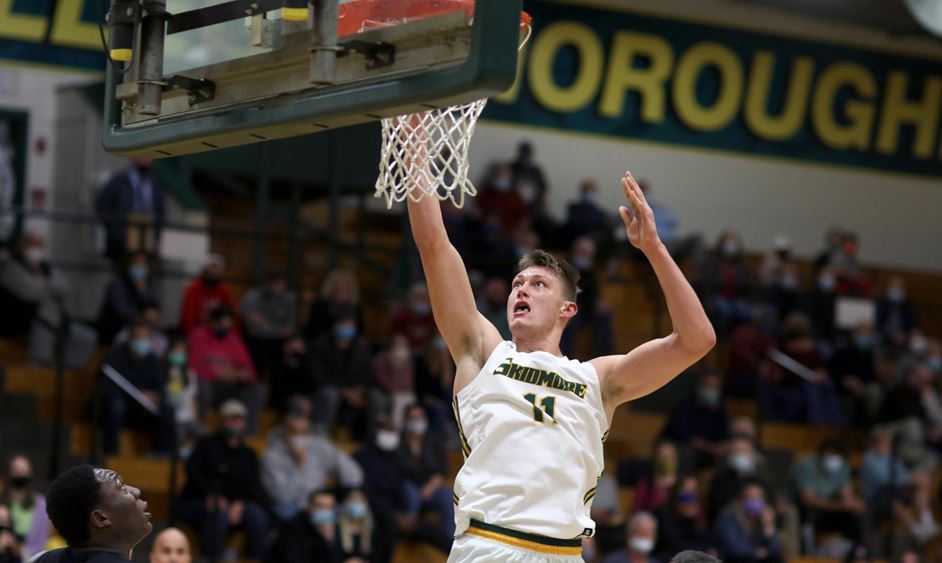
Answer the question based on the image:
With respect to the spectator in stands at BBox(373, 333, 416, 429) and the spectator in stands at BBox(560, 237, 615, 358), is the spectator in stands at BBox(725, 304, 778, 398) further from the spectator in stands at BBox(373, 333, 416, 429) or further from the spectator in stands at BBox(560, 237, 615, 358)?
the spectator in stands at BBox(373, 333, 416, 429)

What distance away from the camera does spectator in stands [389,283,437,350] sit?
17.0 meters

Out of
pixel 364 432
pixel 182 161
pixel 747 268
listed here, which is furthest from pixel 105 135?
pixel 747 268

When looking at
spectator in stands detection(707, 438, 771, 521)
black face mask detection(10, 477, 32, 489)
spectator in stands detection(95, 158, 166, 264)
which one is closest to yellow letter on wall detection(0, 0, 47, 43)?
spectator in stands detection(95, 158, 166, 264)

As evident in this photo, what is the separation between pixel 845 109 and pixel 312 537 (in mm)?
11938

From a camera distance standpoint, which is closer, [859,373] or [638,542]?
[638,542]

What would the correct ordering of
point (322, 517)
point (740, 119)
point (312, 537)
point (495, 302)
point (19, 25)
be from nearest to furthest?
1. point (312, 537)
2. point (322, 517)
3. point (19, 25)
4. point (495, 302)
5. point (740, 119)

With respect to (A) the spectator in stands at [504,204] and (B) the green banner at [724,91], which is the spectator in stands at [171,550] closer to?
(A) the spectator in stands at [504,204]

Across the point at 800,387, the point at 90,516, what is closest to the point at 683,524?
the point at 800,387

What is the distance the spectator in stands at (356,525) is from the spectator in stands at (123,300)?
303cm

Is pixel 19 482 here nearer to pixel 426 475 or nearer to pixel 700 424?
pixel 426 475

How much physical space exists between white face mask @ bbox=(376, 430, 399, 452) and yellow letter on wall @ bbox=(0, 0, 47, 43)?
522 cm

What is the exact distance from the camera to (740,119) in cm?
2189

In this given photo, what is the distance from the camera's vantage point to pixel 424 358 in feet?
54.4

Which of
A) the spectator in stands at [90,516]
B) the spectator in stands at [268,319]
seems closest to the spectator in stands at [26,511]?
the spectator in stands at [268,319]
